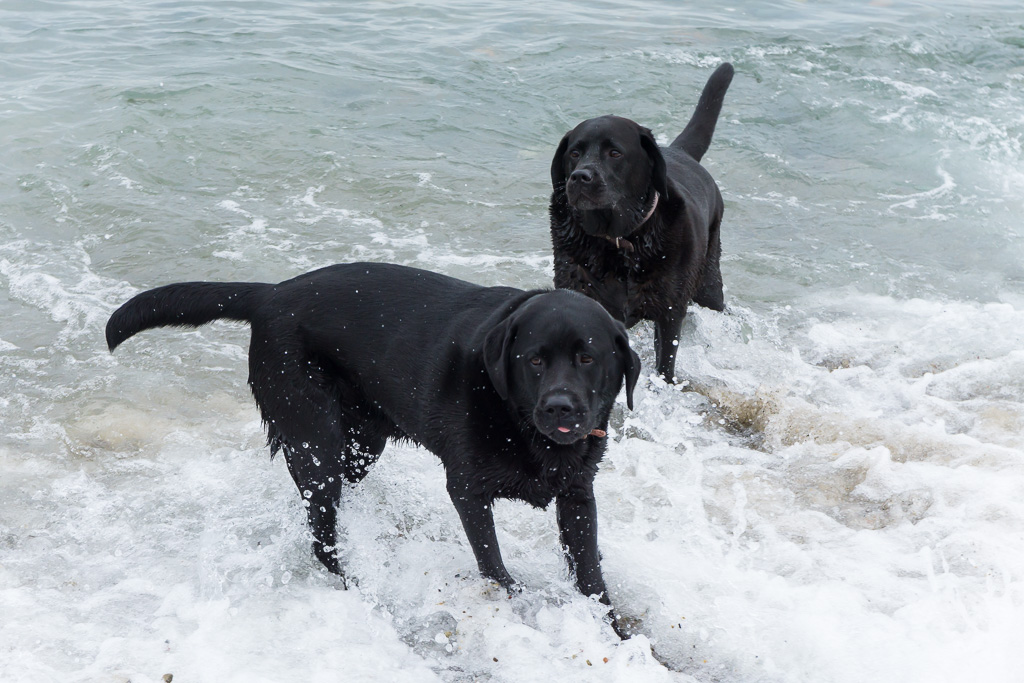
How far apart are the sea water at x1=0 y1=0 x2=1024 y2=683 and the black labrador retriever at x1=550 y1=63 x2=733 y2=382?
491 mm

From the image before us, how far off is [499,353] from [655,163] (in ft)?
6.72

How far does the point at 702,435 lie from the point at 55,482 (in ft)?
9.32

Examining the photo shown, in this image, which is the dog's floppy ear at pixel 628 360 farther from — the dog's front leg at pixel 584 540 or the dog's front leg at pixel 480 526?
the dog's front leg at pixel 480 526

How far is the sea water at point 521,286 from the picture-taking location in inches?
127

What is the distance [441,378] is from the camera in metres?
3.22

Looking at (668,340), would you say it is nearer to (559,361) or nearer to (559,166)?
(559,166)

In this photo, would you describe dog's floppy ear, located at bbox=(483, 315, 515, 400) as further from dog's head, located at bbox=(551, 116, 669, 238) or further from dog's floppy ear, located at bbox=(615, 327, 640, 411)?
dog's head, located at bbox=(551, 116, 669, 238)

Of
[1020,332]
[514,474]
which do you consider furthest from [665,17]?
[514,474]

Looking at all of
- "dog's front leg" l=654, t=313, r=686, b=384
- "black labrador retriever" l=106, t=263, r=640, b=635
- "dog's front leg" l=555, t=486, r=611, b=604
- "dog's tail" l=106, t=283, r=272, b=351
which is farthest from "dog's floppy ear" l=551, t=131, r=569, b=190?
"dog's front leg" l=555, t=486, r=611, b=604

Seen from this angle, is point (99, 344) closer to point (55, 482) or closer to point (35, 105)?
point (55, 482)

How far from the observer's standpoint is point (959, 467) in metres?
4.04

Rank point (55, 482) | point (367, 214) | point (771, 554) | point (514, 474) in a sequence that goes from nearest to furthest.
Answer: point (514, 474) → point (771, 554) → point (55, 482) → point (367, 214)

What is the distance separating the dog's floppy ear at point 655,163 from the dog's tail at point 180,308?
6.68 ft

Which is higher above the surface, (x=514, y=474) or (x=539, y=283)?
(x=514, y=474)
